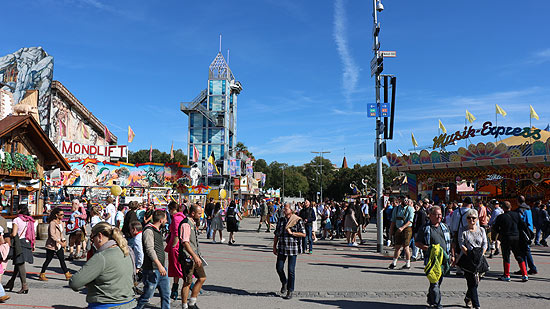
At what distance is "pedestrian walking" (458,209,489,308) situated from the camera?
6.55 metres

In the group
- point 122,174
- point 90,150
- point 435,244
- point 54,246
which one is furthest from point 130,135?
point 435,244

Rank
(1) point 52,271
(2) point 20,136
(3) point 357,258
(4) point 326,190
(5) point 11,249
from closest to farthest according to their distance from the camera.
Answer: (5) point 11,249 → (1) point 52,271 → (3) point 357,258 → (2) point 20,136 → (4) point 326,190

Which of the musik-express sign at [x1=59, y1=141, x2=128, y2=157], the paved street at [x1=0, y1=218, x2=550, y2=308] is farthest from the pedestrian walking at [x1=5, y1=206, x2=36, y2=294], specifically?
the musik-express sign at [x1=59, y1=141, x2=128, y2=157]

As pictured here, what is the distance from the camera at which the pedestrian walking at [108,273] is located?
11.5 feet

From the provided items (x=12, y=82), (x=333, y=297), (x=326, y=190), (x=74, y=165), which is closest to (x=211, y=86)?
(x=74, y=165)

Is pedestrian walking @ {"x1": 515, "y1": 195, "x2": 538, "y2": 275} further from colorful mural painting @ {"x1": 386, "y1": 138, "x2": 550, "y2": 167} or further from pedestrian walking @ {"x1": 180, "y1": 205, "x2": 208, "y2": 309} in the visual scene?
colorful mural painting @ {"x1": 386, "y1": 138, "x2": 550, "y2": 167}

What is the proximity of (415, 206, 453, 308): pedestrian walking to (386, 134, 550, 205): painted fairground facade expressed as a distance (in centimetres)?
2575

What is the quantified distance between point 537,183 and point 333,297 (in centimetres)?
2953

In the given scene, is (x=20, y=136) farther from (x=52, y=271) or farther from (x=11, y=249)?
(x=11, y=249)

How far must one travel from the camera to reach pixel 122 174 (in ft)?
107

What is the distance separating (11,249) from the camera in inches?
295

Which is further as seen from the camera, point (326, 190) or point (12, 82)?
point (326, 190)

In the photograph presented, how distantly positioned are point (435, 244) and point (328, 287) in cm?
262

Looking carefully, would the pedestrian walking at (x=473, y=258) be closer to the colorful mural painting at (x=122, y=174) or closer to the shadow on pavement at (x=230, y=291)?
the shadow on pavement at (x=230, y=291)
